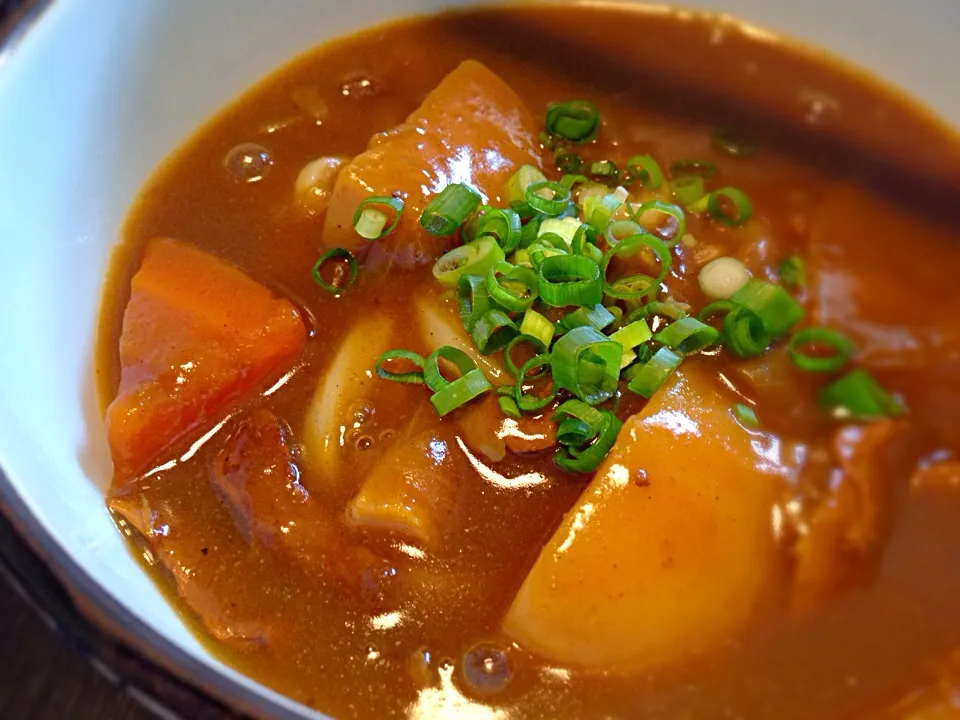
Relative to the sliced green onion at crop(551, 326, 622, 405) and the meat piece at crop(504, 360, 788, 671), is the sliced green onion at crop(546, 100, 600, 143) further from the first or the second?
the meat piece at crop(504, 360, 788, 671)

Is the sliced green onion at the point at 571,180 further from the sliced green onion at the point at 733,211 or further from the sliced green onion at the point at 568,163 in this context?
the sliced green onion at the point at 733,211

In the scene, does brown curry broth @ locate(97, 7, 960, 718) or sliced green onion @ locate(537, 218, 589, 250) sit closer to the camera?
brown curry broth @ locate(97, 7, 960, 718)

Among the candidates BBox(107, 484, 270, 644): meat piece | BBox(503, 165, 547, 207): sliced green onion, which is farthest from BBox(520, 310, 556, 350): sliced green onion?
BBox(107, 484, 270, 644): meat piece

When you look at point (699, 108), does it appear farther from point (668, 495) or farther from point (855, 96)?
point (668, 495)

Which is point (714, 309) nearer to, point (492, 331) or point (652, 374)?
point (652, 374)

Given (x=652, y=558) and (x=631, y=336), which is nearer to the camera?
(x=652, y=558)

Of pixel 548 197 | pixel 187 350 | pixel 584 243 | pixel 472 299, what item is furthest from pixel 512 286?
pixel 187 350
